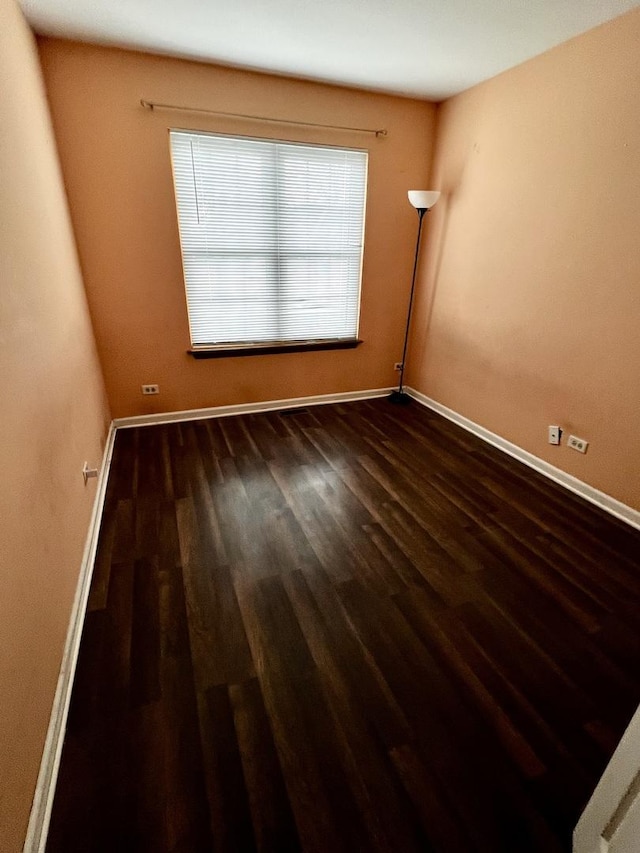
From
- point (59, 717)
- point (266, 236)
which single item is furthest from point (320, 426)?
point (59, 717)

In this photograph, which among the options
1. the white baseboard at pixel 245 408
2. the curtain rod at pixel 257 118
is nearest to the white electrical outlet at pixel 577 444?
the white baseboard at pixel 245 408

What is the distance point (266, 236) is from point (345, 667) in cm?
300

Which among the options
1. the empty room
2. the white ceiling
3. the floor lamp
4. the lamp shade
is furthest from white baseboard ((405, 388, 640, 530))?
the white ceiling

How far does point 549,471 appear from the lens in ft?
8.90

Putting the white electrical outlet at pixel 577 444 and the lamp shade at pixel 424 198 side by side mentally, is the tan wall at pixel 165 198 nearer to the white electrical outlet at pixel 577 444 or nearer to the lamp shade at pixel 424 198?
the lamp shade at pixel 424 198

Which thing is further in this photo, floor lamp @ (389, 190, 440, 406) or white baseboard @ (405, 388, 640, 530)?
floor lamp @ (389, 190, 440, 406)

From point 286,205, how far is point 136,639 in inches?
121

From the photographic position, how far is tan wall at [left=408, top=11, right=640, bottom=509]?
2.10 m

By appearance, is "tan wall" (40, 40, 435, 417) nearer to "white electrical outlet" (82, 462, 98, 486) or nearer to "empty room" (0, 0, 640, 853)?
"empty room" (0, 0, 640, 853)

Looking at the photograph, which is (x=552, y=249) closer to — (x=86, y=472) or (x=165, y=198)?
(x=165, y=198)

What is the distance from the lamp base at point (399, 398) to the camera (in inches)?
154

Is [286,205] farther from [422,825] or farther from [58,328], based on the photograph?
[422,825]

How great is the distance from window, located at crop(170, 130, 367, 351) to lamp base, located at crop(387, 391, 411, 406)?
3.12ft

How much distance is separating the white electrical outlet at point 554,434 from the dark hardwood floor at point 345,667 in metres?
0.35
